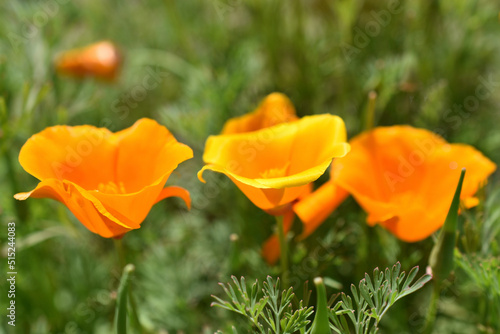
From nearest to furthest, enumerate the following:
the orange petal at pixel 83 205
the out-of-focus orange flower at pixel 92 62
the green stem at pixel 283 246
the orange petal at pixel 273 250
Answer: the orange petal at pixel 83 205
the green stem at pixel 283 246
the orange petal at pixel 273 250
the out-of-focus orange flower at pixel 92 62

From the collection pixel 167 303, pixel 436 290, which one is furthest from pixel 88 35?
pixel 436 290

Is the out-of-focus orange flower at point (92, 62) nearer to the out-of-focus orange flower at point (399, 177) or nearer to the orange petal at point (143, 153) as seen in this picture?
the orange petal at point (143, 153)

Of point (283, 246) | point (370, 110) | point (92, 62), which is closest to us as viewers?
point (283, 246)

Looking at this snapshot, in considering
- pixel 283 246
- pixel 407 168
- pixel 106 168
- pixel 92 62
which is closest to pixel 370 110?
pixel 407 168

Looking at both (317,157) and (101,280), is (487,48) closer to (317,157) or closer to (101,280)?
(317,157)

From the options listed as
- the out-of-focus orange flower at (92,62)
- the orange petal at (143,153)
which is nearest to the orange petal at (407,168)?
the orange petal at (143,153)

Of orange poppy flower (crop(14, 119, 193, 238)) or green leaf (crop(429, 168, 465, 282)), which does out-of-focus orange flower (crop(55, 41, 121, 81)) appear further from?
green leaf (crop(429, 168, 465, 282))

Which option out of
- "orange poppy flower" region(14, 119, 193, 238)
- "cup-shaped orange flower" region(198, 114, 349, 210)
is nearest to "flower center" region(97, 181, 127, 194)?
"orange poppy flower" region(14, 119, 193, 238)

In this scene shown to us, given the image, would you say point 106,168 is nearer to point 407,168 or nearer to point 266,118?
point 266,118
